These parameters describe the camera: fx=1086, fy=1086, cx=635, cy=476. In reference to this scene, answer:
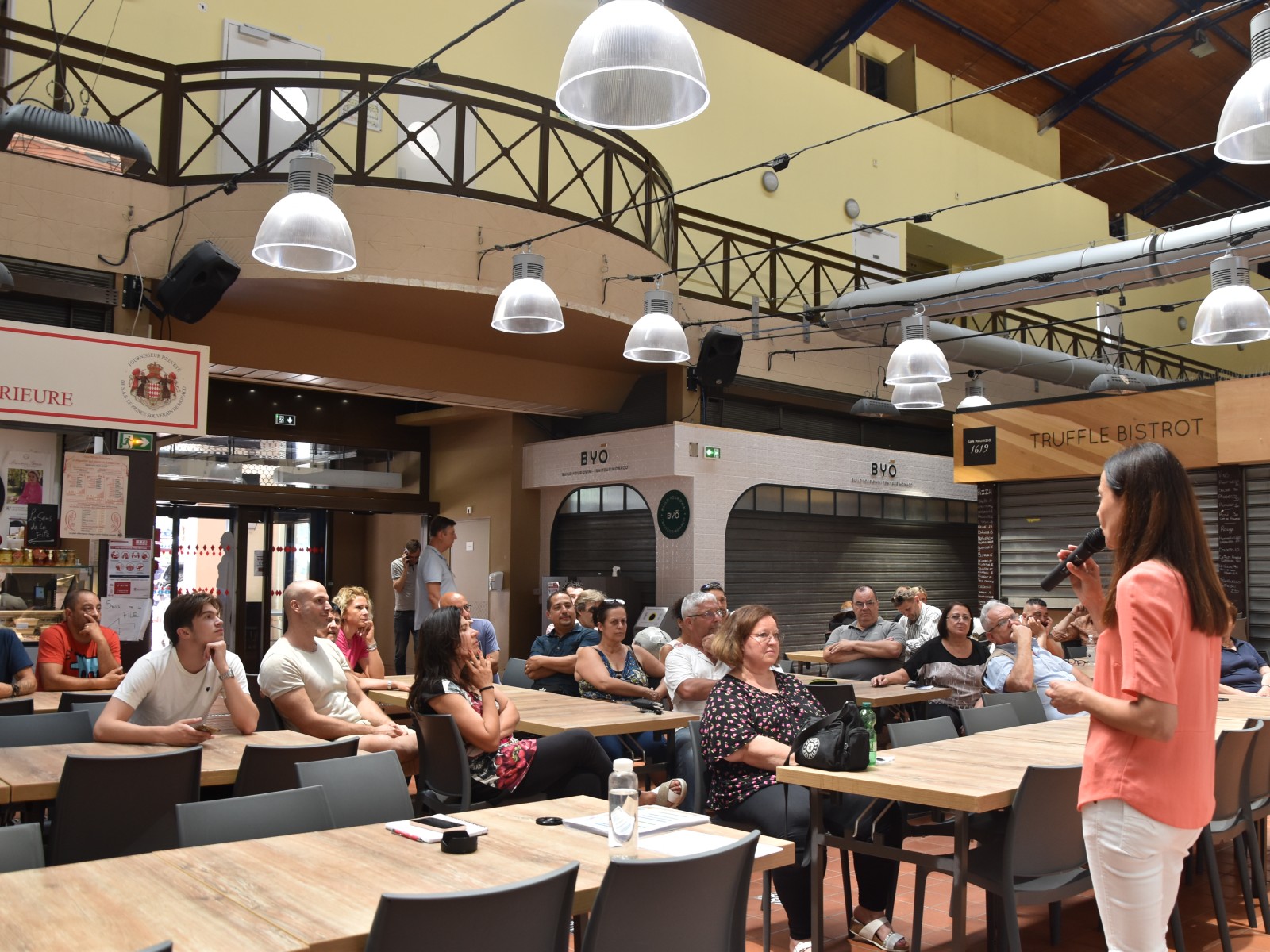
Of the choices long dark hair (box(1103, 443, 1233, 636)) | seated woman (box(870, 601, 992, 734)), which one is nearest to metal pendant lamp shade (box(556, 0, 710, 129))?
long dark hair (box(1103, 443, 1233, 636))

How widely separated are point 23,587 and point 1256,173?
2302 centimetres

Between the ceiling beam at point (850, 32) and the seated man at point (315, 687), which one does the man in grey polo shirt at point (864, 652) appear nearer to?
the seated man at point (315, 687)

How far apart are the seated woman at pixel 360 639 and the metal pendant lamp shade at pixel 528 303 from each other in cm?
190

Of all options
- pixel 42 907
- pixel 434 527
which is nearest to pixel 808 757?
pixel 42 907

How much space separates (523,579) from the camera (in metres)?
12.9

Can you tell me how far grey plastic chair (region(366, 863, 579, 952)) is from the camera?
82.3 inches

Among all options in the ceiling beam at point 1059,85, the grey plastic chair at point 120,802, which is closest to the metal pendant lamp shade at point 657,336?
the grey plastic chair at point 120,802

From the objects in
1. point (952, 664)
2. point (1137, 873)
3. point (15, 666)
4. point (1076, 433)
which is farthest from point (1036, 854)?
point (1076, 433)

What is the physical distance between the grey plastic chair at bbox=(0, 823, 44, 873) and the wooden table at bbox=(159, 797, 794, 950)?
280 mm

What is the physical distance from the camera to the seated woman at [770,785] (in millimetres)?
4258

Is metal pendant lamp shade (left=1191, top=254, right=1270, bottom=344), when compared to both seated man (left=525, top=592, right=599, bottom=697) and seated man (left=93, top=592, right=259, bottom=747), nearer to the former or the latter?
seated man (left=525, top=592, right=599, bottom=697)

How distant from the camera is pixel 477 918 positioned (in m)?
2.15

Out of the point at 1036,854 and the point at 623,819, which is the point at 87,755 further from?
the point at 1036,854

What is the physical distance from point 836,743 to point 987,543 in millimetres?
9894
